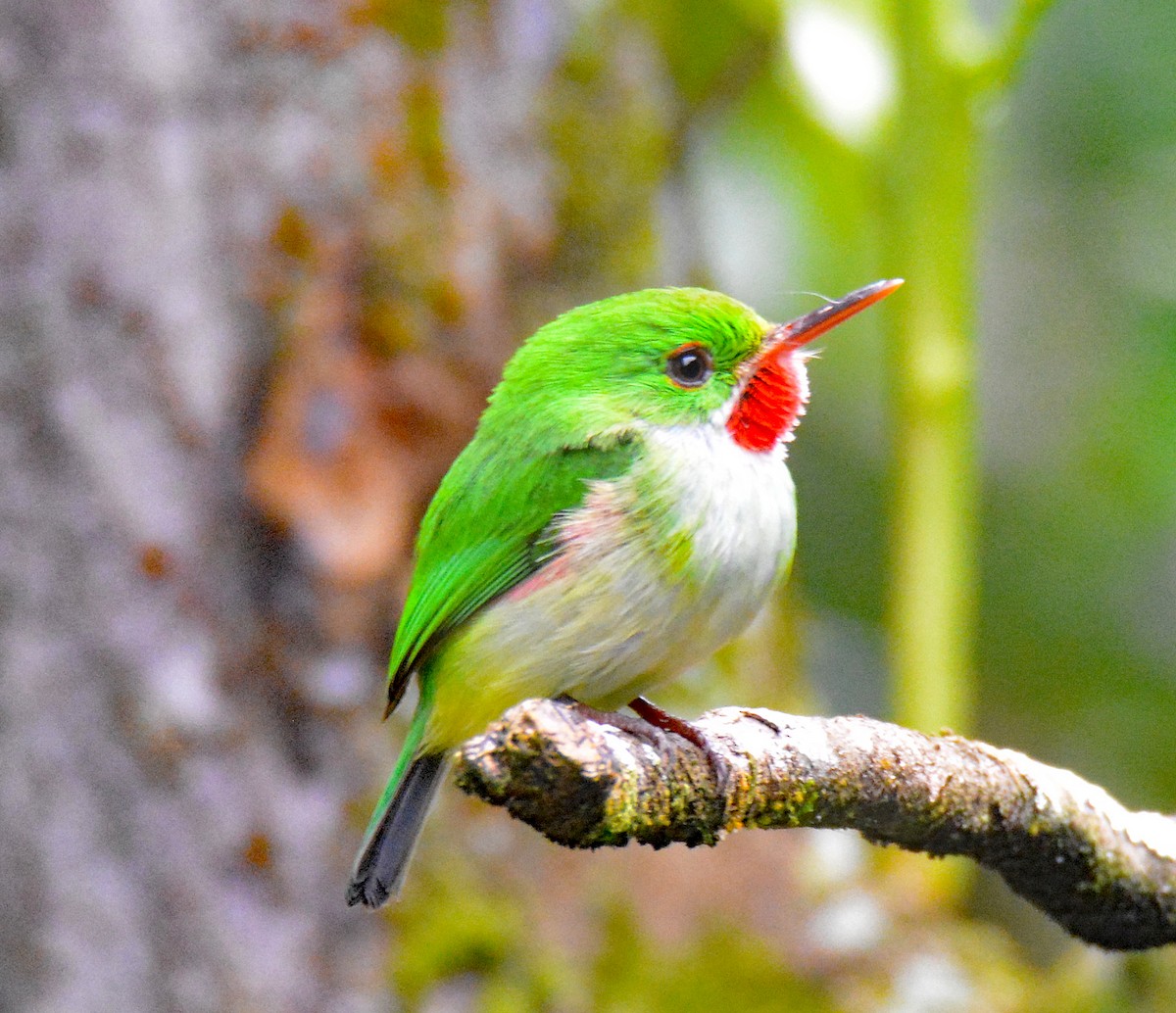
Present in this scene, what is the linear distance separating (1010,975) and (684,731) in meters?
2.03

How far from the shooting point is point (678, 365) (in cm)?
249

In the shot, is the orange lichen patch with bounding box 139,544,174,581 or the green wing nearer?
the green wing

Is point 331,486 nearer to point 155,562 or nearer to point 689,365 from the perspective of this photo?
point 155,562

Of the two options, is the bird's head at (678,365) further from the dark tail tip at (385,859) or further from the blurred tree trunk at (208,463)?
the blurred tree trunk at (208,463)

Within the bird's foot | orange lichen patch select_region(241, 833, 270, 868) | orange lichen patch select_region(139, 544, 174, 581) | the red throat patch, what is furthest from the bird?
orange lichen patch select_region(139, 544, 174, 581)

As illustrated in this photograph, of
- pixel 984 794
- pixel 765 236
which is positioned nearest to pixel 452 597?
pixel 984 794

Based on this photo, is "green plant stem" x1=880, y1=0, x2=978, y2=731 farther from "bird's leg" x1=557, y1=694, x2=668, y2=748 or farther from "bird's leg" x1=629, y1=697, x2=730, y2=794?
"bird's leg" x1=557, y1=694, x2=668, y2=748

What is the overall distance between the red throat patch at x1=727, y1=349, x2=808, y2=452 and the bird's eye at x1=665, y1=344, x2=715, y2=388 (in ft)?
0.25

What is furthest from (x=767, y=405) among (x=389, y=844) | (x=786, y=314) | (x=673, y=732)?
(x=786, y=314)

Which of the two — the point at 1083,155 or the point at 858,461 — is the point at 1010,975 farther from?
the point at 1083,155

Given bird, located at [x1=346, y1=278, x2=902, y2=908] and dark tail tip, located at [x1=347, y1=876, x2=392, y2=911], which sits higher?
bird, located at [x1=346, y1=278, x2=902, y2=908]

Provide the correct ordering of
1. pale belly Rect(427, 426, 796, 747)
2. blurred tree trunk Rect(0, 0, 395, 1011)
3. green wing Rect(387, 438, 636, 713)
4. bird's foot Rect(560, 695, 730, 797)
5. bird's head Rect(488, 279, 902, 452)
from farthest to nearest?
blurred tree trunk Rect(0, 0, 395, 1011) → bird's head Rect(488, 279, 902, 452) → green wing Rect(387, 438, 636, 713) → pale belly Rect(427, 426, 796, 747) → bird's foot Rect(560, 695, 730, 797)

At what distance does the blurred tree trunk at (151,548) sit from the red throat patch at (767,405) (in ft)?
4.29

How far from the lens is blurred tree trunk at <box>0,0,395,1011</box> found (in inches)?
128
